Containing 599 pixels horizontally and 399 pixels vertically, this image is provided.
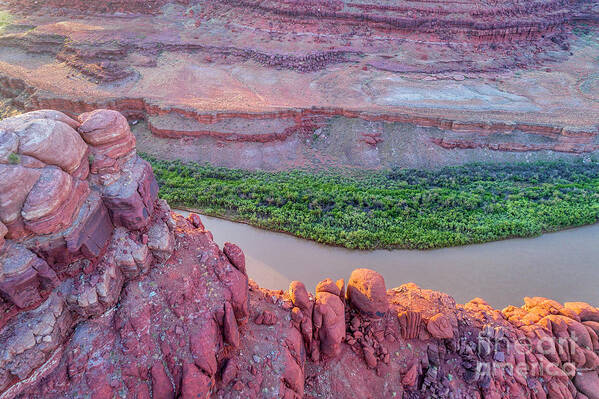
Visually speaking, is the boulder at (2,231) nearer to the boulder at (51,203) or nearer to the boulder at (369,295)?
the boulder at (51,203)

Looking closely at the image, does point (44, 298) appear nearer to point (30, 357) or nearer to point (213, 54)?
point (30, 357)

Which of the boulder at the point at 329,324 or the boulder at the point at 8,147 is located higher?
the boulder at the point at 8,147

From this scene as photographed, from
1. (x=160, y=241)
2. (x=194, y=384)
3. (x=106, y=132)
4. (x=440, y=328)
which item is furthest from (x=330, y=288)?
(x=106, y=132)

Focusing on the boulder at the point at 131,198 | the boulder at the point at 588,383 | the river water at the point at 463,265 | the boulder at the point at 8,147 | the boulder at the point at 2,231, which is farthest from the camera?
Result: the river water at the point at 463,265

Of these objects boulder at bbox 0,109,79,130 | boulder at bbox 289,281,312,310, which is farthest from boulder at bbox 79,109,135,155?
boulder at bbox 289,281,312,310

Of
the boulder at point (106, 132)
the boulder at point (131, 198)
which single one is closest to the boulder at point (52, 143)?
the boulder at point (106, 132)

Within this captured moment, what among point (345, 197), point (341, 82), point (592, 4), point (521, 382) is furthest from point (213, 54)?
point (592, 4)
